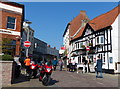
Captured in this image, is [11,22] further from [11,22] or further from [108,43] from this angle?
[108,43]

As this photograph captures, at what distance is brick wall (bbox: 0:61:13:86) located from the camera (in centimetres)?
854

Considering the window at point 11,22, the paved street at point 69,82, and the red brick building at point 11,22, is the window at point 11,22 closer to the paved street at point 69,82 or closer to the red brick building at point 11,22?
the red brick building at point 11,22

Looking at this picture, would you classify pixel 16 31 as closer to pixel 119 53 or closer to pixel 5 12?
pixel 5 12

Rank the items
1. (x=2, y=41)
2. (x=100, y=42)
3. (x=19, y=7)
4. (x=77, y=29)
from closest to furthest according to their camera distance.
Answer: (x=2, y=41) < (x=19, y=7) < (x=100, y=42) < (x=77, y=29)

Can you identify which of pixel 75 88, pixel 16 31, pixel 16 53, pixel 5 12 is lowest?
pixel 75 88

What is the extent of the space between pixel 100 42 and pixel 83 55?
296 inches

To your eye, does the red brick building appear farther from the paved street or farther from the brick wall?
the brick wall

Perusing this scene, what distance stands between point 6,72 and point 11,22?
574 inches

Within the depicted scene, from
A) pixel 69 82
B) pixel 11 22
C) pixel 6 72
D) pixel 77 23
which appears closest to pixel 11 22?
pixel 11 22

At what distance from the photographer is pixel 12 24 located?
863 inches

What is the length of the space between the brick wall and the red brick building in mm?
12771

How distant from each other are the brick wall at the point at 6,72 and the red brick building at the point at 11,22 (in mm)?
12771

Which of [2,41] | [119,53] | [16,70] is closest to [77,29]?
[119,53]

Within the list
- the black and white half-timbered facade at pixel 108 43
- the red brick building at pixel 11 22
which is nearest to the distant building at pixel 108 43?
the black and white half-timbered facade at pixel 108 43
